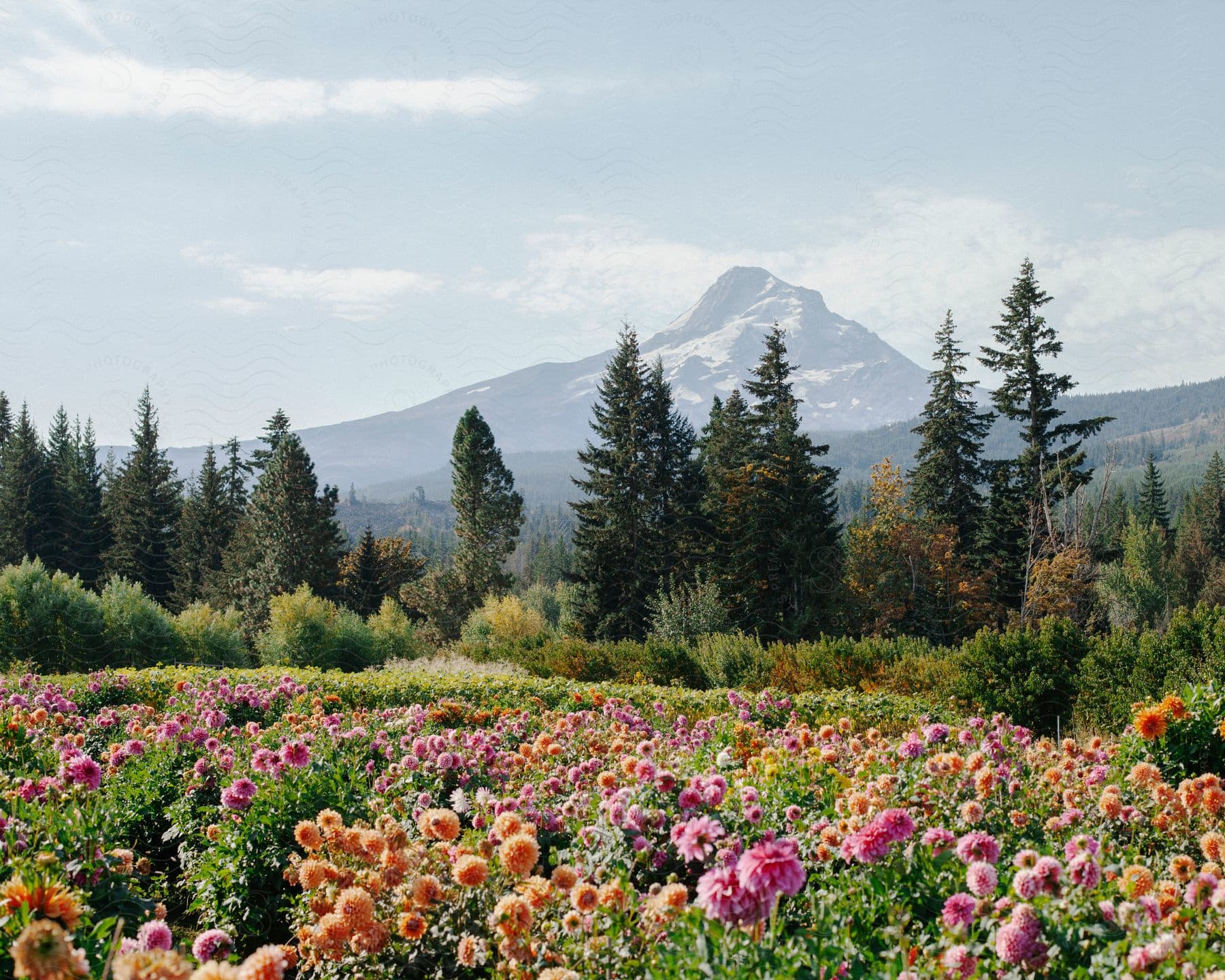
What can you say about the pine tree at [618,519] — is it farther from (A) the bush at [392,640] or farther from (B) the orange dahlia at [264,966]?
(B) the orange dahlia at [264,966]

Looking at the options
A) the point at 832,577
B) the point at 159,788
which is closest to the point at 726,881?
the point at 159,788

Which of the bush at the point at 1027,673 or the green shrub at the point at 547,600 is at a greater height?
the bush at the point at 1027,673

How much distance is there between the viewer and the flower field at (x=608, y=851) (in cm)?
229

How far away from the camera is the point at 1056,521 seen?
26.7 metres

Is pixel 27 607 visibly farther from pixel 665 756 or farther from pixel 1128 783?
pixel 1128 783

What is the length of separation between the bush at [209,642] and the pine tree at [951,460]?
925 inches

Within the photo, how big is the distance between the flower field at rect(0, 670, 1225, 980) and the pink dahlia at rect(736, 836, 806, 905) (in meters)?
0.01

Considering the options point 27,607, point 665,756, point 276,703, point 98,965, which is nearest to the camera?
point 98,965

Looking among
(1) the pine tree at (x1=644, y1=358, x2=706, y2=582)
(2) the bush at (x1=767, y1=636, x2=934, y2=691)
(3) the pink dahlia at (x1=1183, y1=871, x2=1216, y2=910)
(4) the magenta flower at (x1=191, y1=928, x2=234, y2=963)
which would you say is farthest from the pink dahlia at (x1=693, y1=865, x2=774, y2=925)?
(1) the pine tree at (x1=644, y1=358, x2=706, y2=582)

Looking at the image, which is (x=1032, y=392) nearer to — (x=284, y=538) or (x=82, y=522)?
(x=284, y=538)

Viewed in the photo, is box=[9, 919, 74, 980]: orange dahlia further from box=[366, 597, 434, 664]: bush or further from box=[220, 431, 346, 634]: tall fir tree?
box=[220, 431, 346, 634]: tall fir tree

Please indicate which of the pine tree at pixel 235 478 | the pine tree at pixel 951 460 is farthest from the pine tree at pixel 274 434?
the pine tree at pixel 951 460

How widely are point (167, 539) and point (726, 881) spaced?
144 ft

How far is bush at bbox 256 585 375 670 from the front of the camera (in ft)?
65.0
